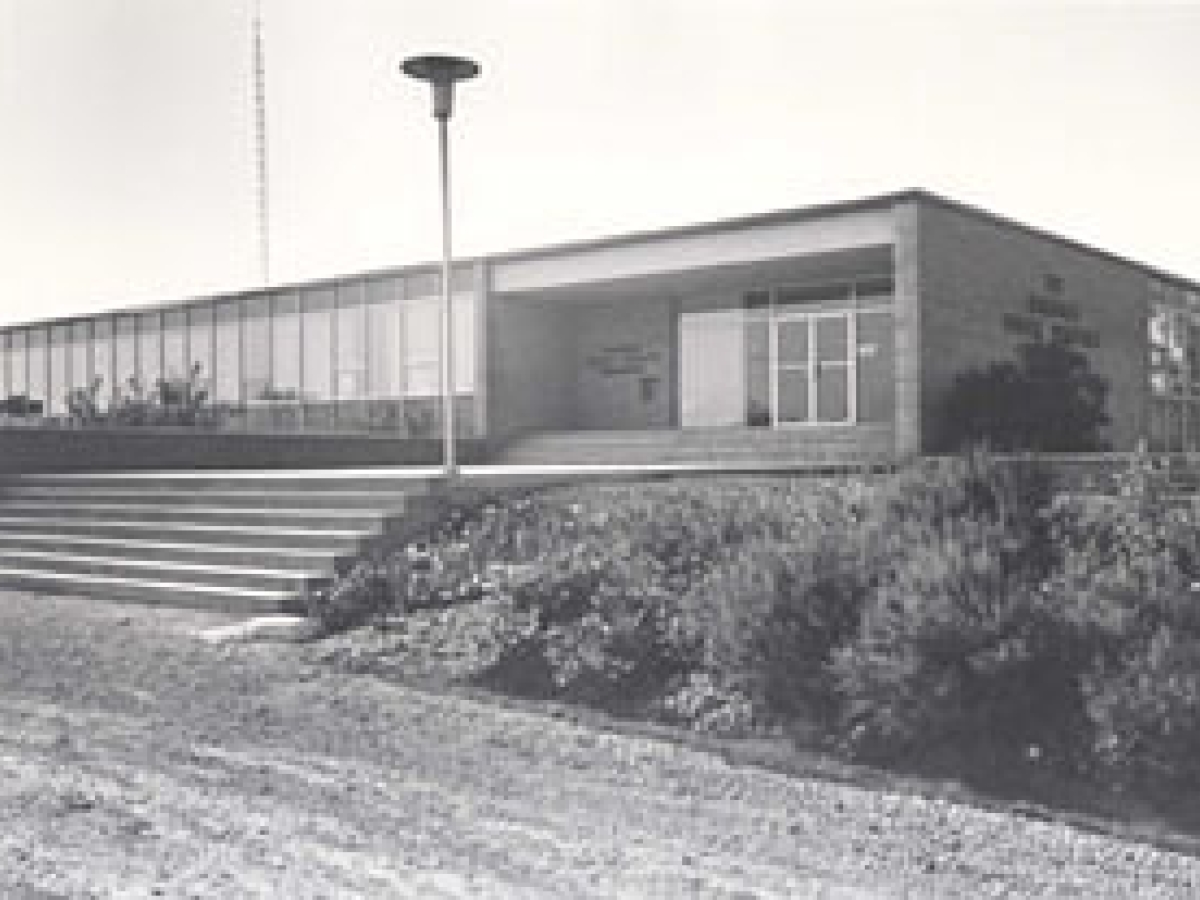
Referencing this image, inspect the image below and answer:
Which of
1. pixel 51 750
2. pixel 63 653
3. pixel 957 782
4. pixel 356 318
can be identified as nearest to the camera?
pixel 957 782

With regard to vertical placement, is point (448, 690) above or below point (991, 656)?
below

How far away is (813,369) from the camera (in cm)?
2330

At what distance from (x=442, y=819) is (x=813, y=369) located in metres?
18.7

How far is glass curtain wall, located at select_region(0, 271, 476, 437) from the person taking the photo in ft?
88.3

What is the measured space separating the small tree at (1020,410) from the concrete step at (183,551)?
1142 cm

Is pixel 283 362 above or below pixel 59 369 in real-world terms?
below

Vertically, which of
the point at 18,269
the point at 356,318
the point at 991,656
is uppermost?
the point at 18,269

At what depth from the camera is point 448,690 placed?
793cm

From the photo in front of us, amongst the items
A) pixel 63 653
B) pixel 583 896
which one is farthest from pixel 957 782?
pixel 63 653

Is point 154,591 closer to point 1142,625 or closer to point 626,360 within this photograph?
point 1142,625

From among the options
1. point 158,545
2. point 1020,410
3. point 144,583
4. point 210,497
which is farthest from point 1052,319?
point 144,583

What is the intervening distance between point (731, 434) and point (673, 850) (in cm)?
1724

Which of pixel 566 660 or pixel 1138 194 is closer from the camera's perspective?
pixel 566 660

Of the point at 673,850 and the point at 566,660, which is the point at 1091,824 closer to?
the point at 673,850
